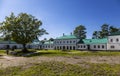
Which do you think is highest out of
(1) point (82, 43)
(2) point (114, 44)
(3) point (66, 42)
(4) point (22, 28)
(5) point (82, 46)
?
(4) point (22, 28)

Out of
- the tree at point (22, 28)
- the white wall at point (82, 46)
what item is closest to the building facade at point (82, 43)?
the white wall at point (82, 46)

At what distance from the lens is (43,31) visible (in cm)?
5319

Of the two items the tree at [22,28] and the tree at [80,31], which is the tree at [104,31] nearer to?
the tree at [80,31]

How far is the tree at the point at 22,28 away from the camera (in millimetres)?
48562

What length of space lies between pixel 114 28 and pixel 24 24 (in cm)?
5981

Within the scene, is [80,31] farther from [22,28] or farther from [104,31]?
[22,28]

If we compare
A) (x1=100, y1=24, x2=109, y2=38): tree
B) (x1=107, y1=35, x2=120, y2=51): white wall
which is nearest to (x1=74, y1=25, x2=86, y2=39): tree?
(x1=100, y1=24, x2=109, y2=38): tree

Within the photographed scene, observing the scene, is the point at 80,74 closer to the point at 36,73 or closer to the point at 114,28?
the point at 36,73

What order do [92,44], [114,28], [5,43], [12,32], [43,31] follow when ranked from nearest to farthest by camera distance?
[12,32]
[43,31]
[92,44]
[114,28]
[5,43]

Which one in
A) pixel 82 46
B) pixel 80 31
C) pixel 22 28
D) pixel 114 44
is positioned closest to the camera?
pixel 22 28

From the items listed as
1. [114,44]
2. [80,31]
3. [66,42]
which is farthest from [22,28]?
[80,31]

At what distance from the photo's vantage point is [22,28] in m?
50.1

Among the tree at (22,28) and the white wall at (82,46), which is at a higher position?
the tree at (22,28)

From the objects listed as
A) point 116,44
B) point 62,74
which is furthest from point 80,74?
point 116,44
